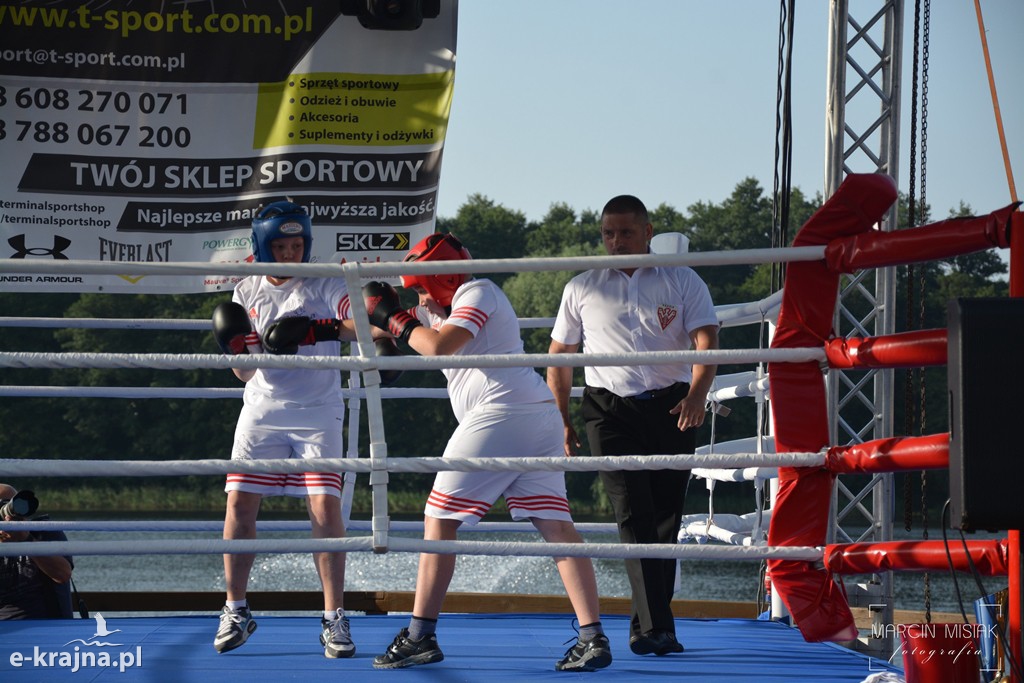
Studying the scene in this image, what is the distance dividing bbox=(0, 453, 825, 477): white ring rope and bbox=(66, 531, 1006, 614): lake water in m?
22.2

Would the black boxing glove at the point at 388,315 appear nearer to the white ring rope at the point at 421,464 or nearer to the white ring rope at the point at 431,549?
the white ring rope at the point at 421,464

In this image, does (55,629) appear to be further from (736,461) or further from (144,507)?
(144,507)

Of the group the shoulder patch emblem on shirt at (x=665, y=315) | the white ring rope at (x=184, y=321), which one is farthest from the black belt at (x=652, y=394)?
the white ring rope at (x=184, y=321)

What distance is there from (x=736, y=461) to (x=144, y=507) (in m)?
40.2

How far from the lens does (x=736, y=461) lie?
2754mm

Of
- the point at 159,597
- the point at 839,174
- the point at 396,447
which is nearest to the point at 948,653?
the point at 839,174

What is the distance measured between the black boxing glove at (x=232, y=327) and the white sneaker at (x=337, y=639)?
0.92 meters

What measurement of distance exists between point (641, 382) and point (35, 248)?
10.6ft

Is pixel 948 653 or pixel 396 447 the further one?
pixel 396 447

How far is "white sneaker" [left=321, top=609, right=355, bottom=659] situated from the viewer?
3.58 meters

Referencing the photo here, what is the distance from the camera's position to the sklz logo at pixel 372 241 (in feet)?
18.7

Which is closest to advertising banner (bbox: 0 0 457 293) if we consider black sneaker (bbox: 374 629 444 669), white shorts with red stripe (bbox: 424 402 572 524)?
white shorts with red stripe (bbox: 424 402 572 524)

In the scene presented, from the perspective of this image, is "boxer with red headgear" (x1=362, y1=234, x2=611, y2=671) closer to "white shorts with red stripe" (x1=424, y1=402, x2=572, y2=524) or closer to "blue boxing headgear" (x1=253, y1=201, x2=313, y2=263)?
"white shorts with red stripe" (x1=424, y1=402, x2=572, y2=524)

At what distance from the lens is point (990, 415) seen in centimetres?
235
